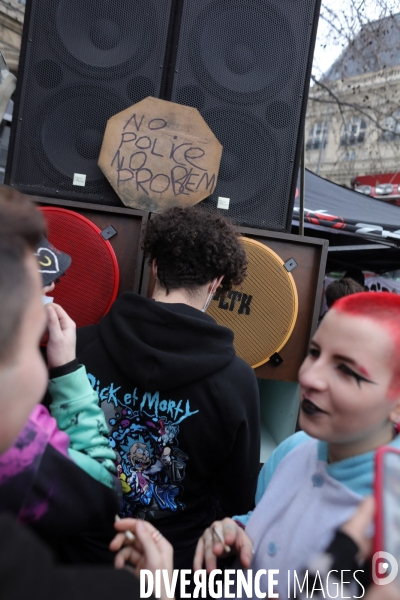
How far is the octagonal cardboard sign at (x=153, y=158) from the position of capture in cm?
183

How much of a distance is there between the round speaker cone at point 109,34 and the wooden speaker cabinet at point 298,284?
83 centimetres

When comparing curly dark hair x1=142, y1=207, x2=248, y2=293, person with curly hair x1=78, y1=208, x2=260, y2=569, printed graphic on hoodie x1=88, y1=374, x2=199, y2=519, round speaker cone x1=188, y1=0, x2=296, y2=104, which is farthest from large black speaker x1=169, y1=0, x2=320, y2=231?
printed graphic on hoodie x1=88, y1=374, x2=199, y2=519

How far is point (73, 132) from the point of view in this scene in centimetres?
193

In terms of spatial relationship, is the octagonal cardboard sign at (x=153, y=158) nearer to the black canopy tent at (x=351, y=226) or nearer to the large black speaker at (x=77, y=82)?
the large black speaker at (x=77, y=82)

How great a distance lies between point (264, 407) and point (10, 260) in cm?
201

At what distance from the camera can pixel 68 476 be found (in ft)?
2.47

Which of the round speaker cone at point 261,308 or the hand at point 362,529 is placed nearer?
the hand at point 362,529

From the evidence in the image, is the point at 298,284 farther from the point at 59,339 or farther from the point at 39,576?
the point at 39,576

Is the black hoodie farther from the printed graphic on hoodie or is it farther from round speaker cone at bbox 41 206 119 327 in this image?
round speaker cone at bbox 41 206 119 327

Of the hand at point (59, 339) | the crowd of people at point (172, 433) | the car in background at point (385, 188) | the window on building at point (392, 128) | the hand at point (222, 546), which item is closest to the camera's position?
the crowd of people at point (172, 433)

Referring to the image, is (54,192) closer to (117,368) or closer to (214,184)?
(214,184)

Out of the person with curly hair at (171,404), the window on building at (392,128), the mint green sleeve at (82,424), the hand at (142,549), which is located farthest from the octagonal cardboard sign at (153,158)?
the window on building at (392,128)

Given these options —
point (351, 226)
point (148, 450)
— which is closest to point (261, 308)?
point (148, 450)

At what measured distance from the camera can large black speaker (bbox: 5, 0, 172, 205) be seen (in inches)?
75.1
